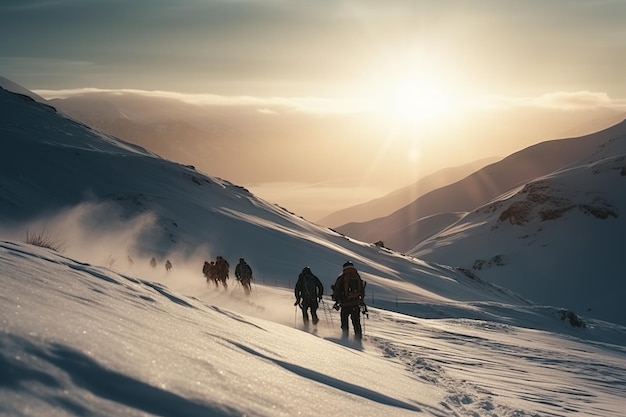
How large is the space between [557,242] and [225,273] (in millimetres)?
75824

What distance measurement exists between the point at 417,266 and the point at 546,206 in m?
50.4

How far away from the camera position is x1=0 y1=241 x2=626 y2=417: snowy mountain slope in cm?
336

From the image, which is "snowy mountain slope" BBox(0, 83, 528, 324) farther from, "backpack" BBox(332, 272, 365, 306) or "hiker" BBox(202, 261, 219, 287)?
"backpack" BBox(332, 272, 365, 306)

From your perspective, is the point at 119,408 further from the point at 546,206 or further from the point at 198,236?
the point at 546,206

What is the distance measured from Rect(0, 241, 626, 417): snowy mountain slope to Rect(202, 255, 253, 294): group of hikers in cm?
985

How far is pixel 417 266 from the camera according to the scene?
5756 centimetres

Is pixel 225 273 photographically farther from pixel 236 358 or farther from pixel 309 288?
pixel 236 358

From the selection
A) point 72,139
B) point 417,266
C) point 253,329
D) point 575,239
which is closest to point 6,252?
point 253,329

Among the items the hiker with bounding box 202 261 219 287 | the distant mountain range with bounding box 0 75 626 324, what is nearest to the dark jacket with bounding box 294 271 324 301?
the hiker with bounding box 202 261 219 287

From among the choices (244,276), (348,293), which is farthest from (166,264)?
(348,293)

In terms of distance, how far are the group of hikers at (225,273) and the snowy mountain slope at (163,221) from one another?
744 centimetres

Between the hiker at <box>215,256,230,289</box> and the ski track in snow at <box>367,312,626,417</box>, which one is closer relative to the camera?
the ski track in snow at <box>367,312,626,417</box>

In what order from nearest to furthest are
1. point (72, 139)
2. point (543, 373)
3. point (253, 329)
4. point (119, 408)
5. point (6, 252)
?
point (119, 408) < point (6, 252) < point (253, 329) < point (543, 373) < point (72, 139)

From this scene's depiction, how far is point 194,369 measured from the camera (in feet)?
14.4
